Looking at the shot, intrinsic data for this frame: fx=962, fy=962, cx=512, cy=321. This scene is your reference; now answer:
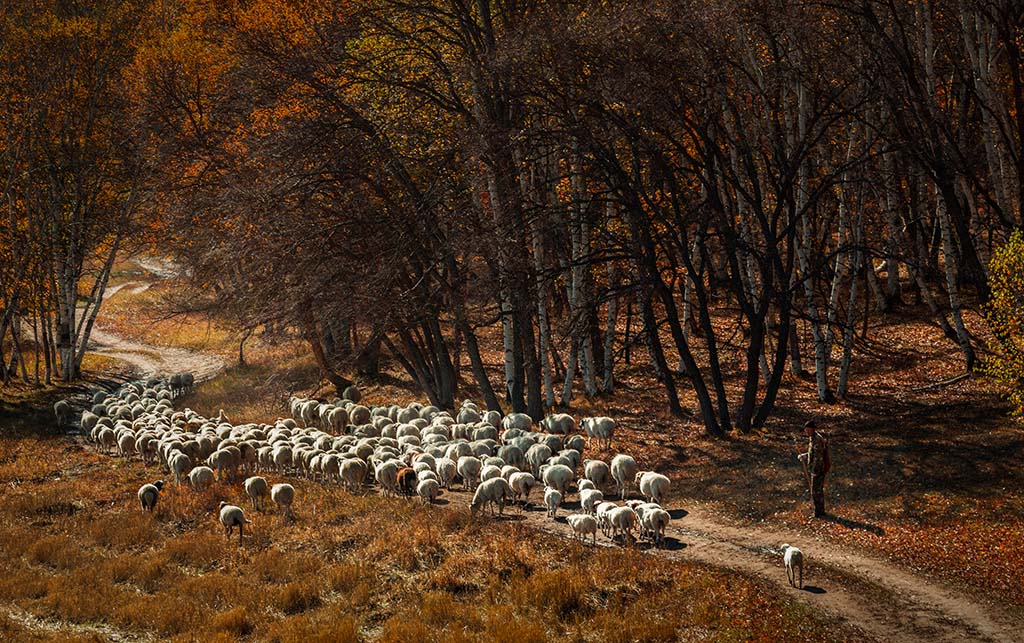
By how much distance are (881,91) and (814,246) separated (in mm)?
12758

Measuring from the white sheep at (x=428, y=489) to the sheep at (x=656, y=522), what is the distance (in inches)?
196

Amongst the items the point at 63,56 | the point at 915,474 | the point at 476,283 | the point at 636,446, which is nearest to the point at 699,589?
the point at 915,474

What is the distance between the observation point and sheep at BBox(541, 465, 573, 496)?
1962 centimetres

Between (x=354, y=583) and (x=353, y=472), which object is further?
(x=353, y=472)

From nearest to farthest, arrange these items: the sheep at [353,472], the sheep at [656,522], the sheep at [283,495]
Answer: the sheep at [656,522] < the sheep at [283,495] < the sheep at [353,472]

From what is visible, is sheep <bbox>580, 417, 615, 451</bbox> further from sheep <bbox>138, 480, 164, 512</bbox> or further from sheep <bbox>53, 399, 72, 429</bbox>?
sheep <bbox>53, 399, 72, 429</bbox>

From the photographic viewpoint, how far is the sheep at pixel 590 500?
1831cm

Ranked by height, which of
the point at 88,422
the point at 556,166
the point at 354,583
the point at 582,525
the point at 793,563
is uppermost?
the point at 556,166

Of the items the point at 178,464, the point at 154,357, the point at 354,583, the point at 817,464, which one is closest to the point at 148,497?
the point at 178,464

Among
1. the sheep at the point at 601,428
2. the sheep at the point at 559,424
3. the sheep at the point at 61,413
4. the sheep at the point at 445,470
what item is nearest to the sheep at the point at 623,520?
the sheep at the point at 445,470

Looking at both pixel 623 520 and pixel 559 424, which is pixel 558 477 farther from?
pixel 559 424

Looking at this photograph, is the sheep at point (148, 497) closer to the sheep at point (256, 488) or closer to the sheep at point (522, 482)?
the sheep at point (256, 488)

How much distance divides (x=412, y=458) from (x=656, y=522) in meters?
7.84

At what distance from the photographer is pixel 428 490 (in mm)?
20125
